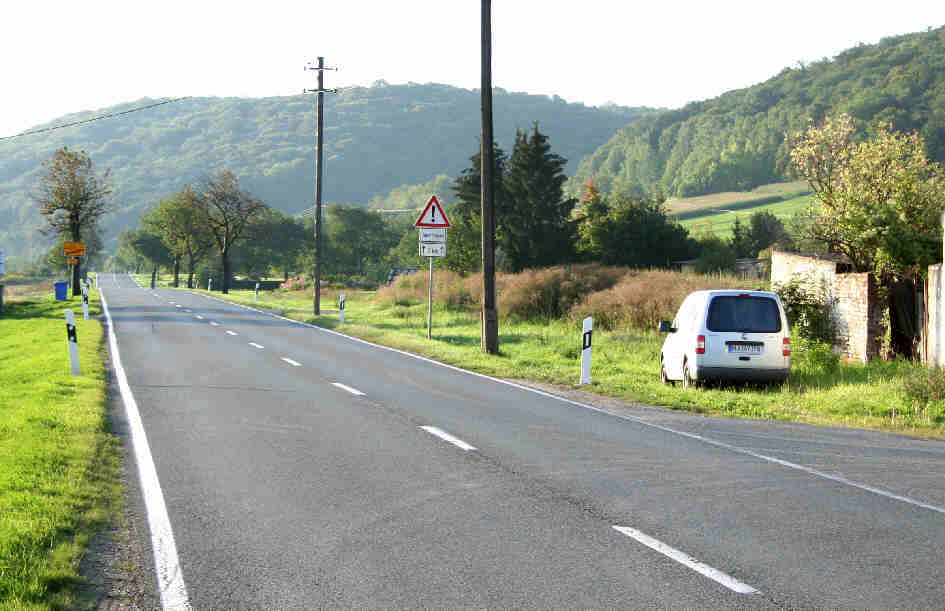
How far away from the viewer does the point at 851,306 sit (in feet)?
58.4

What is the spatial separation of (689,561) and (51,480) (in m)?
5.30

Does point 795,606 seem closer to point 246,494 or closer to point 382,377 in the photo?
point 246,494

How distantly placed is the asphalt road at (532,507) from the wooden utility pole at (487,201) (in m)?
8.36

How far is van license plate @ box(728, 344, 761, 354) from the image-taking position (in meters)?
15.0

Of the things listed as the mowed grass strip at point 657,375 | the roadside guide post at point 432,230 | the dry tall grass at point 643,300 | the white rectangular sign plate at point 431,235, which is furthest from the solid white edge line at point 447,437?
the dry tall grass at point 643,300

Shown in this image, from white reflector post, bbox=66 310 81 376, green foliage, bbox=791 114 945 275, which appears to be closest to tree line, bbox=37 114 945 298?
green foliage, bbox=791 114 945 275

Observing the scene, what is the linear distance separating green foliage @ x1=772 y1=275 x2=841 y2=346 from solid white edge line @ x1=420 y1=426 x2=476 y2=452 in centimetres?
1072

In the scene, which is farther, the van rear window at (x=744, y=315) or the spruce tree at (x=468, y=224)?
the spruce tree at (x=468, y=224)

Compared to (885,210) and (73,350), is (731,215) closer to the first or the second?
(885,210)

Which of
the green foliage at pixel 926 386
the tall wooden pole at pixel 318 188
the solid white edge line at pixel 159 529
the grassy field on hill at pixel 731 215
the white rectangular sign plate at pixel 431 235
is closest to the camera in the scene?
the solid white edge line at pixel 159 529

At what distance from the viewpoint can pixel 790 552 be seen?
5863 millimetres

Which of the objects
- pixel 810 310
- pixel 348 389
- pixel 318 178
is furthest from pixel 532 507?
pixel 318 178

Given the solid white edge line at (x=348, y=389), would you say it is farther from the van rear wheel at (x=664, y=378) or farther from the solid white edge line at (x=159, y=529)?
the van rear wheel at (x=664, y=378)

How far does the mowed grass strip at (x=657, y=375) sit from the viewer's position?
1287cm
